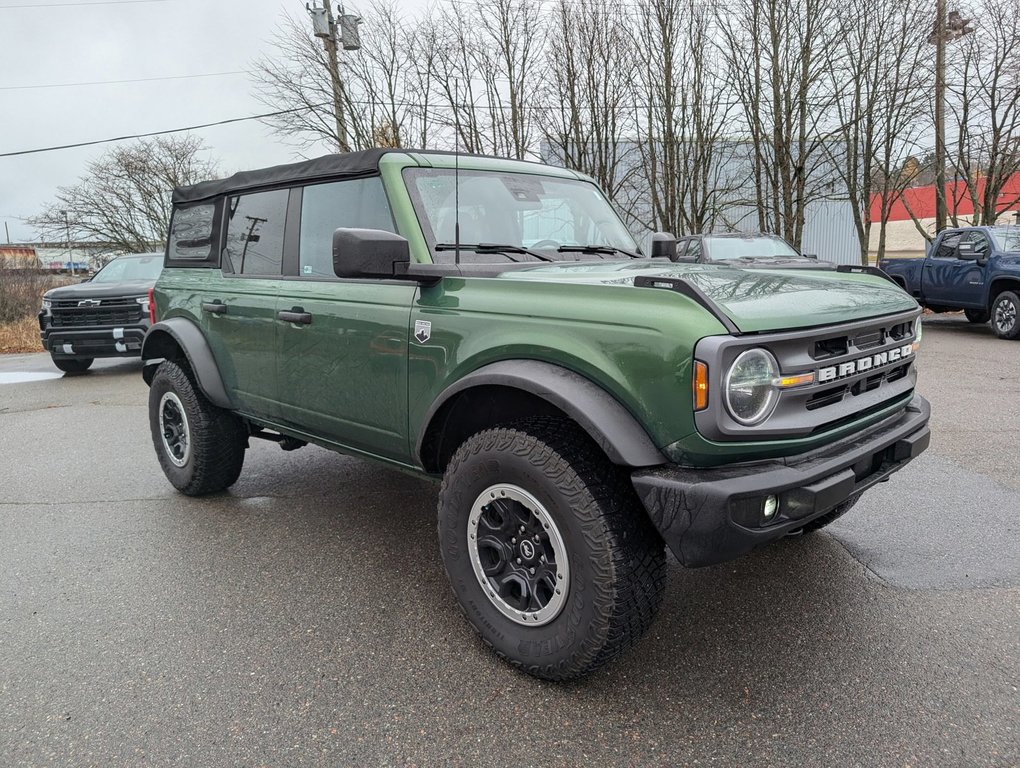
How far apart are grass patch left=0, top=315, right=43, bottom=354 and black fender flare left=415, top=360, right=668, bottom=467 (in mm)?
15178

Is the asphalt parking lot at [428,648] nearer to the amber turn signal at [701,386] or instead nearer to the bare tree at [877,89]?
the amber turn signal at [701,386]

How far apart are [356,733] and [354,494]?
2.42 meters

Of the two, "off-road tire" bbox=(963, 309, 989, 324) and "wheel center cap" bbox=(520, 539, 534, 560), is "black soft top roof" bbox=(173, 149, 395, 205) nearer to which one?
"wheel center cap" bbox=(520, 539, 534, 560)

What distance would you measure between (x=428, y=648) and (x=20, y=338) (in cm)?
1595

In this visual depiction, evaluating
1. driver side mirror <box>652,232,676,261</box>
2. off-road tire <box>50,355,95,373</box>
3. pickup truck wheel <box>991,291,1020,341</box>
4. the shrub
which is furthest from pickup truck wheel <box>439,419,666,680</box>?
the shrub

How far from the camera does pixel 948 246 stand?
12.3 metres

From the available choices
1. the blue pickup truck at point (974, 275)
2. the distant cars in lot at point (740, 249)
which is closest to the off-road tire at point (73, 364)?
the distant cars in lot at point (740, 249)

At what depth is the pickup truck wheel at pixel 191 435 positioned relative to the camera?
4.31 meters

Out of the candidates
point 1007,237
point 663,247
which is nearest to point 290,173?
point 663,247

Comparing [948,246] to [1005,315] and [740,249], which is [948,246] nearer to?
[1005,315]

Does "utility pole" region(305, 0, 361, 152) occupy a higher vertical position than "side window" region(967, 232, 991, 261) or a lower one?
higher

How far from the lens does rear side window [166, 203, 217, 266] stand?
4363 millimetres

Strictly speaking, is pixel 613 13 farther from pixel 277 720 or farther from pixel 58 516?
pixel 277 720

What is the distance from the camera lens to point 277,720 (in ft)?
7.64
